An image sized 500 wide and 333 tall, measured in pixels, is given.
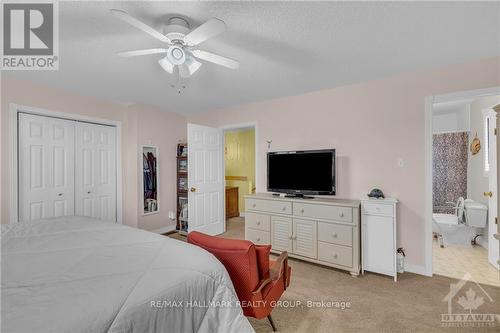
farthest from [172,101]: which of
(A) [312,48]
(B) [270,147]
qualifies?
(A) [312,48]

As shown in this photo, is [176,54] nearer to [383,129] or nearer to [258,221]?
[258,221]

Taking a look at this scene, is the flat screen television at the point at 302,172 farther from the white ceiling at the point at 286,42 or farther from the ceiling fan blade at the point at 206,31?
the ceiling fan blade at the point at 206,31

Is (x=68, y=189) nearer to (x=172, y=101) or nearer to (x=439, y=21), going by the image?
(x=172, y=101)

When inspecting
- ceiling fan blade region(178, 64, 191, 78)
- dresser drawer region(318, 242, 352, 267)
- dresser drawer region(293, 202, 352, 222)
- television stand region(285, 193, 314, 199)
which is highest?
ceiling fan blade region(178, 64, 191, 78)

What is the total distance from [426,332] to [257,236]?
6.99 feet

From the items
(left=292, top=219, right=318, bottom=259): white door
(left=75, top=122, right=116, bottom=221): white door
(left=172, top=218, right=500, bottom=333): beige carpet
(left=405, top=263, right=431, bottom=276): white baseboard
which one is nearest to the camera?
(left=172, top=218, right=500, bottom=333): beige carpet

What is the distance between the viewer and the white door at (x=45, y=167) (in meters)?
3.11

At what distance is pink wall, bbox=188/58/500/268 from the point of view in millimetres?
2730

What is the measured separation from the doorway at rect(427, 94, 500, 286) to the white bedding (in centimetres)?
275

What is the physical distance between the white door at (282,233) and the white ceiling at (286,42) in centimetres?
189

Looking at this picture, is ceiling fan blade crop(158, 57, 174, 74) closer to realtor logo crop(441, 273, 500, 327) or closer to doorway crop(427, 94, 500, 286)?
doorway crop(427, 94, 500, 286)

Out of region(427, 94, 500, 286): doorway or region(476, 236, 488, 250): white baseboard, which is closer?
region(427, 94, 500, 286): doorway

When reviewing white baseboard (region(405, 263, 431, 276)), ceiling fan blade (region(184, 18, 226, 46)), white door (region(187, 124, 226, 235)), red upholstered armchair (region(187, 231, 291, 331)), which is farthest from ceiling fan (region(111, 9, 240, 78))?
white baseboard (region(405, 263, 431, 276))

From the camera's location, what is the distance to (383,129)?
3023 millimetres
